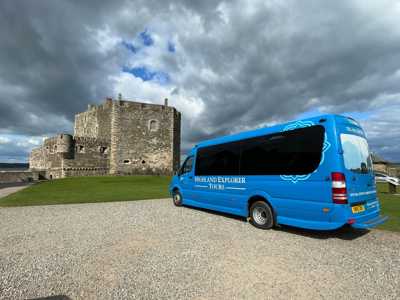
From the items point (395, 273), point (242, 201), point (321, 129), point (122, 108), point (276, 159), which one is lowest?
point (395, 273)

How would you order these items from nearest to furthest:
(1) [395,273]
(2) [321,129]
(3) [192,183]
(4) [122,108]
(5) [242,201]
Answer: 1. (1) [395,273]
2. (2) [321,129]
3. (5) [242,201]
4. (3) [192,183]
5. (4) [122,108]

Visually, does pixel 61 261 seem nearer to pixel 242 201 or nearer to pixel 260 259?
pixel 260 259

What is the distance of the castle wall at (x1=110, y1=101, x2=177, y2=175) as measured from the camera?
110 ft

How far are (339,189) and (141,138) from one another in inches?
1289

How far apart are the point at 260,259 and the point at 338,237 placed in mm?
2544

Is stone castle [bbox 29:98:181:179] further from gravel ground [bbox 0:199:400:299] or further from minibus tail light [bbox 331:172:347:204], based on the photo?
minibus tail light [bbox 331:172:347:204]

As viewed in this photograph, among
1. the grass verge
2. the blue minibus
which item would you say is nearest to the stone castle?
the grass verge

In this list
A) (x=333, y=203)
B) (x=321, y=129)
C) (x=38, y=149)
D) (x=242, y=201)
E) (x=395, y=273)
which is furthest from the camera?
(x=38, y=149)

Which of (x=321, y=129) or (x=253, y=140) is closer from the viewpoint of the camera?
(x=321, y=129)

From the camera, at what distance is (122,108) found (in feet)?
112

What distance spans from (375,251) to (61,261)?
5.86 m

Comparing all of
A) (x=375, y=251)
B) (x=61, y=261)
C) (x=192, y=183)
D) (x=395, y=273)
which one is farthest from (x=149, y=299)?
(x=192, y=183)

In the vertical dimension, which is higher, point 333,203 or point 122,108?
point 122,108

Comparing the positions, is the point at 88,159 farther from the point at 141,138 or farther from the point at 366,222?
the point at 366,222
